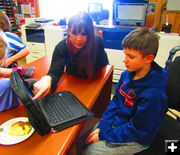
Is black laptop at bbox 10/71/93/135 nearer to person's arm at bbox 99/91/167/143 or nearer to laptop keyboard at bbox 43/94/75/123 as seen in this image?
laptop keyboard at bbox 43/94/75/123

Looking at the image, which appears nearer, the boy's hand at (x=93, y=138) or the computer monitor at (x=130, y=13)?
the boy's hand at (x=93, y=138)

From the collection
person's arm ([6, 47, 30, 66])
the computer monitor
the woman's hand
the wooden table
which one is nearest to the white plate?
the wooden table

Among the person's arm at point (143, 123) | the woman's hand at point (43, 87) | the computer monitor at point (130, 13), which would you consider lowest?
the person's arm at point (143, 123)

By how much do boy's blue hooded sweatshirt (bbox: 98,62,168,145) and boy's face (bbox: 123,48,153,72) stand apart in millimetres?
63

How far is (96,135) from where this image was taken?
867 millimetres

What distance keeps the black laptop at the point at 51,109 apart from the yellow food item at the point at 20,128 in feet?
0.12

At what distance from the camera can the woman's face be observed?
0.97 m

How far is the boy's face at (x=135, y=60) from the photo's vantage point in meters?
0.81

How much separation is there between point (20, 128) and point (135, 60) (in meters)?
0.65

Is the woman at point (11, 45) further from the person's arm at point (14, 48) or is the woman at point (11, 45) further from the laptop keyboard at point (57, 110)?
the laptop keyboard at point (57, 110)

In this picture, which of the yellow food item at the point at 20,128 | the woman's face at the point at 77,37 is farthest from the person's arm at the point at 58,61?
the yellow food item at the point at 20,128

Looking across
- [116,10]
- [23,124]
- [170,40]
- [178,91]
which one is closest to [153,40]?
[178,91]

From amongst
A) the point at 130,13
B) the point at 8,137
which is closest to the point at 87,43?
the point at 8,137

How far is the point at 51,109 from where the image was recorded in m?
0.76
